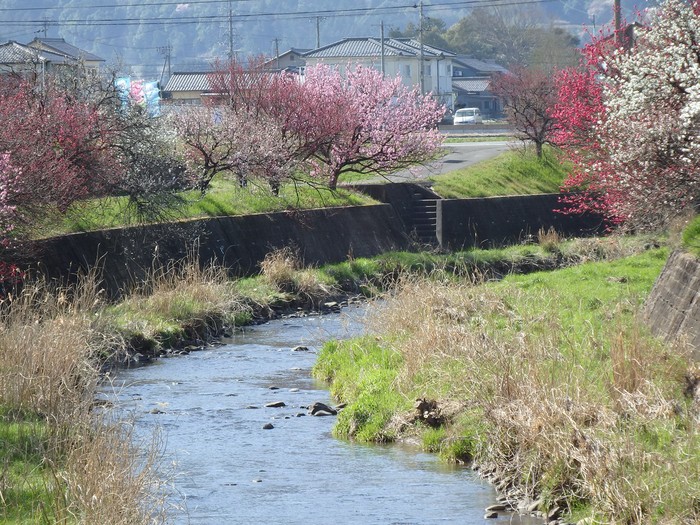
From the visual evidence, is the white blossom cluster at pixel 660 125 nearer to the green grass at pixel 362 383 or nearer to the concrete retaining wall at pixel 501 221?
the green grass at pixel 362 383

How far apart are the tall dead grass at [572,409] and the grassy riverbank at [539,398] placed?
2 centimetres

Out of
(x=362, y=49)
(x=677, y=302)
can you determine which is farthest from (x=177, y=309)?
(x=362, y=49)

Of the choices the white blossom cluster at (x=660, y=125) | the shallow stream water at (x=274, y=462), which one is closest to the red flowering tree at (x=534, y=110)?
the white blossom cluster at (x=660, y=125)

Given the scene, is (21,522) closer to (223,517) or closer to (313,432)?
(223,517)

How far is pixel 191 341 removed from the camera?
73.0 feet

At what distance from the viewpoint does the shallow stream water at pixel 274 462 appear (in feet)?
37.6

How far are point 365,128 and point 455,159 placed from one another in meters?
10.8

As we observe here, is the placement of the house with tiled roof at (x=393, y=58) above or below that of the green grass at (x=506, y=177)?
above

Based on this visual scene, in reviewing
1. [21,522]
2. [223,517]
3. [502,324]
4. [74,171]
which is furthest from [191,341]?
[21,522]

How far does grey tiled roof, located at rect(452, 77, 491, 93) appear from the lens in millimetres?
113825

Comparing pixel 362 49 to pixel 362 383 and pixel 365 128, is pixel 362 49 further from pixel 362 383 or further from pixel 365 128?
pixel 362 383

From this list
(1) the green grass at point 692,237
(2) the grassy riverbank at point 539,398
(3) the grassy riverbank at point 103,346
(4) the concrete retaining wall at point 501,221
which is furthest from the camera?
(4) the concrete retaining wall at point 501,221

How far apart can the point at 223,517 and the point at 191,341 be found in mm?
11272

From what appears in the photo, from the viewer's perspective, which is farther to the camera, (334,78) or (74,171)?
(334,78)
